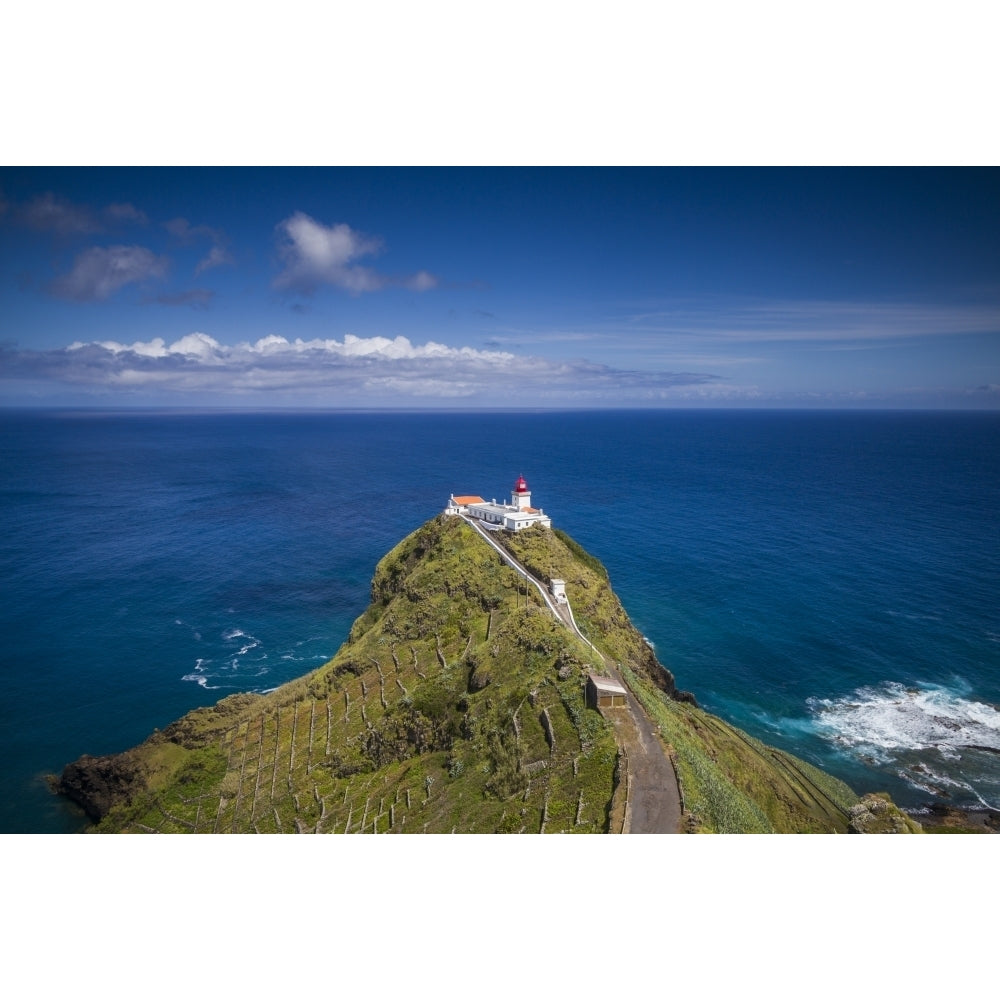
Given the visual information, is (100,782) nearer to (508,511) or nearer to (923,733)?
(508,511)

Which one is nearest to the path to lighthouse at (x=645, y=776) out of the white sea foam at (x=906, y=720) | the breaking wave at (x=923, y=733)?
the breaking wave at (x=923, y=733)

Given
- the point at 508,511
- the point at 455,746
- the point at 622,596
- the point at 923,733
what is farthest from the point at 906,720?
the point at 455,746

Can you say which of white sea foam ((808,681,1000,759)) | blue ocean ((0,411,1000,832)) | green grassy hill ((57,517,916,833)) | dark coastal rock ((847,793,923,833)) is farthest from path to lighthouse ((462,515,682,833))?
white sea foam ((808,681,1000,759))

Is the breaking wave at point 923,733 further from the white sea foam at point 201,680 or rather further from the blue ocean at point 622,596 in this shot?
the white sea foam at point 201,680

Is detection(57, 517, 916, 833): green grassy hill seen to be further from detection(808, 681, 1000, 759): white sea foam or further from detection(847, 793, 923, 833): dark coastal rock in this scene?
detection(808, 681, 1000, 759): white sea foam

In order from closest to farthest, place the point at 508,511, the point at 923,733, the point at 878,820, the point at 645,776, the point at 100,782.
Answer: the point at 645,776 → the point at 878,820 → the point at 100,782 → the point at 923,733 → the point at 508,511

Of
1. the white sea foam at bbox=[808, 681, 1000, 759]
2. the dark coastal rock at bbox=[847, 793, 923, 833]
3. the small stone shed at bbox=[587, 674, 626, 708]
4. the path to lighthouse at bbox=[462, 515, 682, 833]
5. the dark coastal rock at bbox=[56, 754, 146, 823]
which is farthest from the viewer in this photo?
the white sea foam at bbox=[808, 681, 1000, 759]

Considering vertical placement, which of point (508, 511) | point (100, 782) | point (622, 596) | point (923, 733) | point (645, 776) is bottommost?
point (100, 782)
